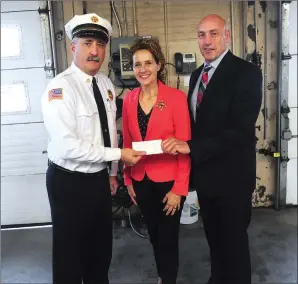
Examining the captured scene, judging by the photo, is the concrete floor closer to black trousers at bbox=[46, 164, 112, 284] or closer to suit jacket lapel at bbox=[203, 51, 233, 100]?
black trousers at bbox=[46, 164, 112, 284]

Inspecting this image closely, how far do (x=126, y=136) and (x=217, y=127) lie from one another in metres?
0.46

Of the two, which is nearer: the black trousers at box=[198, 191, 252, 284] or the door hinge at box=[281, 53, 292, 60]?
the black trousers at box=[198, 191, 252, 284]

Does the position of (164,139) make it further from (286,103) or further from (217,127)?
(286,103)

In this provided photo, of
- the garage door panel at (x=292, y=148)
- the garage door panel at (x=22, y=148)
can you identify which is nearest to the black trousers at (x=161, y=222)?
the garage door panel at (x=22, y=148)

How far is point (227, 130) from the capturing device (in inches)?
60.9

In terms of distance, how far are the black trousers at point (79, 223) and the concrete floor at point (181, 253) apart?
531mm

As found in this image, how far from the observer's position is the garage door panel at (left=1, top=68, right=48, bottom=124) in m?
2.89

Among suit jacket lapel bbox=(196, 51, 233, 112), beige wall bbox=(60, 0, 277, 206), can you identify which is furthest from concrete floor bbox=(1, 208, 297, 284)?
suit jacket lapel bbox=(196, 51, 233, 112)

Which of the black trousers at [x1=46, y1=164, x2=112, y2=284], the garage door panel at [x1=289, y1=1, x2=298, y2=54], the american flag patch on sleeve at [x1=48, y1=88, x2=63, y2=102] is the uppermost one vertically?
the garage door panel at [x1=289, y1=1, x2=298, y2=54]

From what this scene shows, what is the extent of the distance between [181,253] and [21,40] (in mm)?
2159

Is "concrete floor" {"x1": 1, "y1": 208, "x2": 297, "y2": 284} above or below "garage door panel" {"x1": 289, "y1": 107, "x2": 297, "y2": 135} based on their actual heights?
below

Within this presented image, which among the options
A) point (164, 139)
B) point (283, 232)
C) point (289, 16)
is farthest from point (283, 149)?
point (164, 139)

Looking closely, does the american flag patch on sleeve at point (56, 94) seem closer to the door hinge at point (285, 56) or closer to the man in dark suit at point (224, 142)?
the man in dark suit at point (224, 142)

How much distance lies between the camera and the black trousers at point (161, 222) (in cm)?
170
